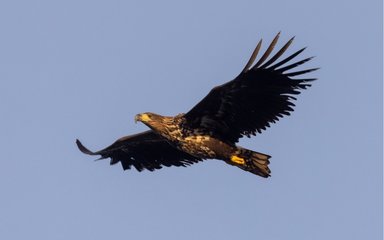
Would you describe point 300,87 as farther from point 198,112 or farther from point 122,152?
point 122,152

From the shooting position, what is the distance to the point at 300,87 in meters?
21.3

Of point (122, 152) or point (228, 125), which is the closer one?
point (228, 125)

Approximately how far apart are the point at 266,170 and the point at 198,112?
1.82 meters

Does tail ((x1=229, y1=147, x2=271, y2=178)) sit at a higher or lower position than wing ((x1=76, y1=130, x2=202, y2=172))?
lower

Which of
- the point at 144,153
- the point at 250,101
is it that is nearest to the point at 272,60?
the point at 250,101

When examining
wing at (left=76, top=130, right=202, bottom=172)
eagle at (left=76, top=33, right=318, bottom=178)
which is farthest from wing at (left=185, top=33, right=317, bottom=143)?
wing at (left=76, top=130, right=202, bottom=172)

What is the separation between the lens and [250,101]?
21766 millimetres

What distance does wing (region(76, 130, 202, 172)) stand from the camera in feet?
80.7

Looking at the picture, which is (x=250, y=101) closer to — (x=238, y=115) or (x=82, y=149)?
(x=238, y=115)

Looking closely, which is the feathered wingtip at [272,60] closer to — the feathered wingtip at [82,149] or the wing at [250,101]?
the wing at [250,101]

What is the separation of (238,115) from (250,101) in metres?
0.51

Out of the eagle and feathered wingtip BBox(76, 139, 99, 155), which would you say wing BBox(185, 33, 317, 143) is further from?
feathered wingtip BBox(76, 139, 99, 155)

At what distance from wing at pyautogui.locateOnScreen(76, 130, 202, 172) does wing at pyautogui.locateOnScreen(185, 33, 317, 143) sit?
2.21 m

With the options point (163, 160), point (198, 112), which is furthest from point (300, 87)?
point (163, 160)
